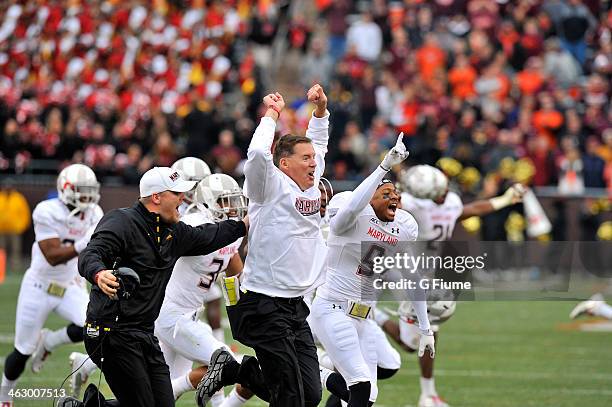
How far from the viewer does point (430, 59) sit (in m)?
21.2

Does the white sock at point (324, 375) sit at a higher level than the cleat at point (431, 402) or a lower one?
lower

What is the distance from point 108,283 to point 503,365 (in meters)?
6.31

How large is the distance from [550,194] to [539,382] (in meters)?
8.35

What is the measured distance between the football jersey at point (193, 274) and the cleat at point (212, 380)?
2.30 feet

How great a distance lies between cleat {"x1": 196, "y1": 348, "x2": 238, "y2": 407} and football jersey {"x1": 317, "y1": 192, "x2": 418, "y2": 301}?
82 cm

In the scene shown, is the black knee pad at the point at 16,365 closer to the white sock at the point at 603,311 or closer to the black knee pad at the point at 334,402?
the black knee pad at the point at 334,402

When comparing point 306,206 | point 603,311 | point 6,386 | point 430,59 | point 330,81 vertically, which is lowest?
point 6,386

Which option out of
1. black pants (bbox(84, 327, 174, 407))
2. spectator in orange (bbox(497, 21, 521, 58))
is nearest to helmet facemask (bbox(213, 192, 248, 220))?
black pants (bbox(84, 327, 174, 407))

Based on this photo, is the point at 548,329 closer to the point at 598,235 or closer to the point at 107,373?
the point at 598,235

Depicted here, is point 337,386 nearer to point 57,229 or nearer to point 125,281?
point 125,281

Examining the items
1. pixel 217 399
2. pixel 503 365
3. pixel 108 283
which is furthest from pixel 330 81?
pixel 108 283

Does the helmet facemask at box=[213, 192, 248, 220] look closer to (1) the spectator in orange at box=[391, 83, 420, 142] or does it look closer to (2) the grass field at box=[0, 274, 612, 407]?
(2) the grass field at box=[0, 274, 612, 407]

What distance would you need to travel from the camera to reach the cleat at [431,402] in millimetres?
9602
